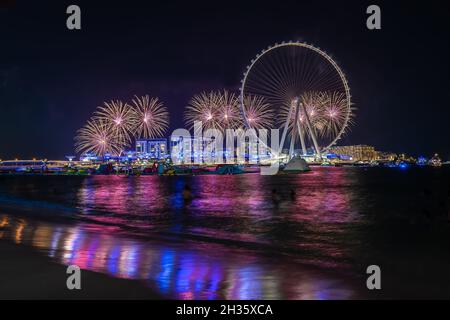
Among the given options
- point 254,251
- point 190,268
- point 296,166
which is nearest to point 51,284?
point 190,268

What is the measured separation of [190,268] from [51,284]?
3.02m

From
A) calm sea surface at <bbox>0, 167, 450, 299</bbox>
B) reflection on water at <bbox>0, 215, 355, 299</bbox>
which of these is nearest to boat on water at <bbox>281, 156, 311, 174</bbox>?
calm sea surface at <bbox>0, 167, 450, 299</bbox>

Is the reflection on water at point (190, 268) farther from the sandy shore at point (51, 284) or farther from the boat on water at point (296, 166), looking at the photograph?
the boat on water at point (296, 166)

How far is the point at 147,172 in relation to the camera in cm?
12088

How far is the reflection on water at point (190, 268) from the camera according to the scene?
898cm

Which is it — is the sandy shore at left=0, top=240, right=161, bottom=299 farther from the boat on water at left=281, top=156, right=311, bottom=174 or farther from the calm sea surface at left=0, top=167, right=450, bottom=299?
the boat on water at left=281, top=156, right=311, bottom=174

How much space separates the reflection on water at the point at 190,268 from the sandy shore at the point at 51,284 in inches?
14.5

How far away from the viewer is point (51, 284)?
9.24 metres

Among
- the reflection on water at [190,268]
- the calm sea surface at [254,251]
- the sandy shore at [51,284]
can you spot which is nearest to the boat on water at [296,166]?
the calm sea surface at [254,251]

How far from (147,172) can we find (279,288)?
113 m

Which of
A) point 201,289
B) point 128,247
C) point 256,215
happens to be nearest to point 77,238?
point 128,247
